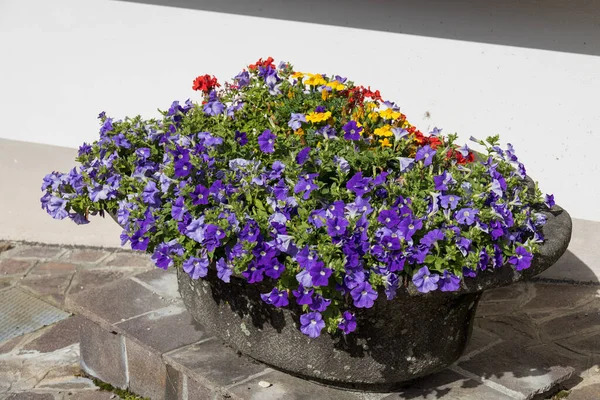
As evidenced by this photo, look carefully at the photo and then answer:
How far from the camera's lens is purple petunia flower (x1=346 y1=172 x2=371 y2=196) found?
8.95 ft

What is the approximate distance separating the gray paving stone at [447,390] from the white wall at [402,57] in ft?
4.81

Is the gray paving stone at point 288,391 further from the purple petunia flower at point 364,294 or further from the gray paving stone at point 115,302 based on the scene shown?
the gray paving stone at point 115,302

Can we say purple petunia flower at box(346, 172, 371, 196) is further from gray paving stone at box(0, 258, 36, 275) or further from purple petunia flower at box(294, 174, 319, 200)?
gray paving stone at box(0, 258, 36, 275)

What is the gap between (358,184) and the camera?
274cm

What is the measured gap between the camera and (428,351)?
289 cm

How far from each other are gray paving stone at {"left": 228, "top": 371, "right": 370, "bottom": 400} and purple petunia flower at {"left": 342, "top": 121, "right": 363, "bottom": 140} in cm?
85

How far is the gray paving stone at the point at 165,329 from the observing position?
10.8 ft

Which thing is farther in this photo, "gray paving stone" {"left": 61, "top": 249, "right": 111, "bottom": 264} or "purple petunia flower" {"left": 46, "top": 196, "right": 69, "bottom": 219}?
"gray paving stone" {"left": 61, "top": 249, "right": 111, "bottom": 264}

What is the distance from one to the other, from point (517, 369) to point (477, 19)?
170 centimetres

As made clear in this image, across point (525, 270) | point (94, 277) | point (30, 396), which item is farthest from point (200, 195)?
point (94, 277)

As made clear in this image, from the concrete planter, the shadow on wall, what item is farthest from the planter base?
the shadow on wall

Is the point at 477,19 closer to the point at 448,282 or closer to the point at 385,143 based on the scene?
the point at 385,143

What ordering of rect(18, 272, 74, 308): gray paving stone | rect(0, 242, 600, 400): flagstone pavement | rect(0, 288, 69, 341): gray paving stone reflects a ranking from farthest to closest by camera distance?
rect(18, 272, 74, 308): gray paving stone
rect(0, 288, 69, 341): gray paving stone
rect(0, 242, 600, 400): flagstone pavement

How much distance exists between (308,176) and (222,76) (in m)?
1.94
